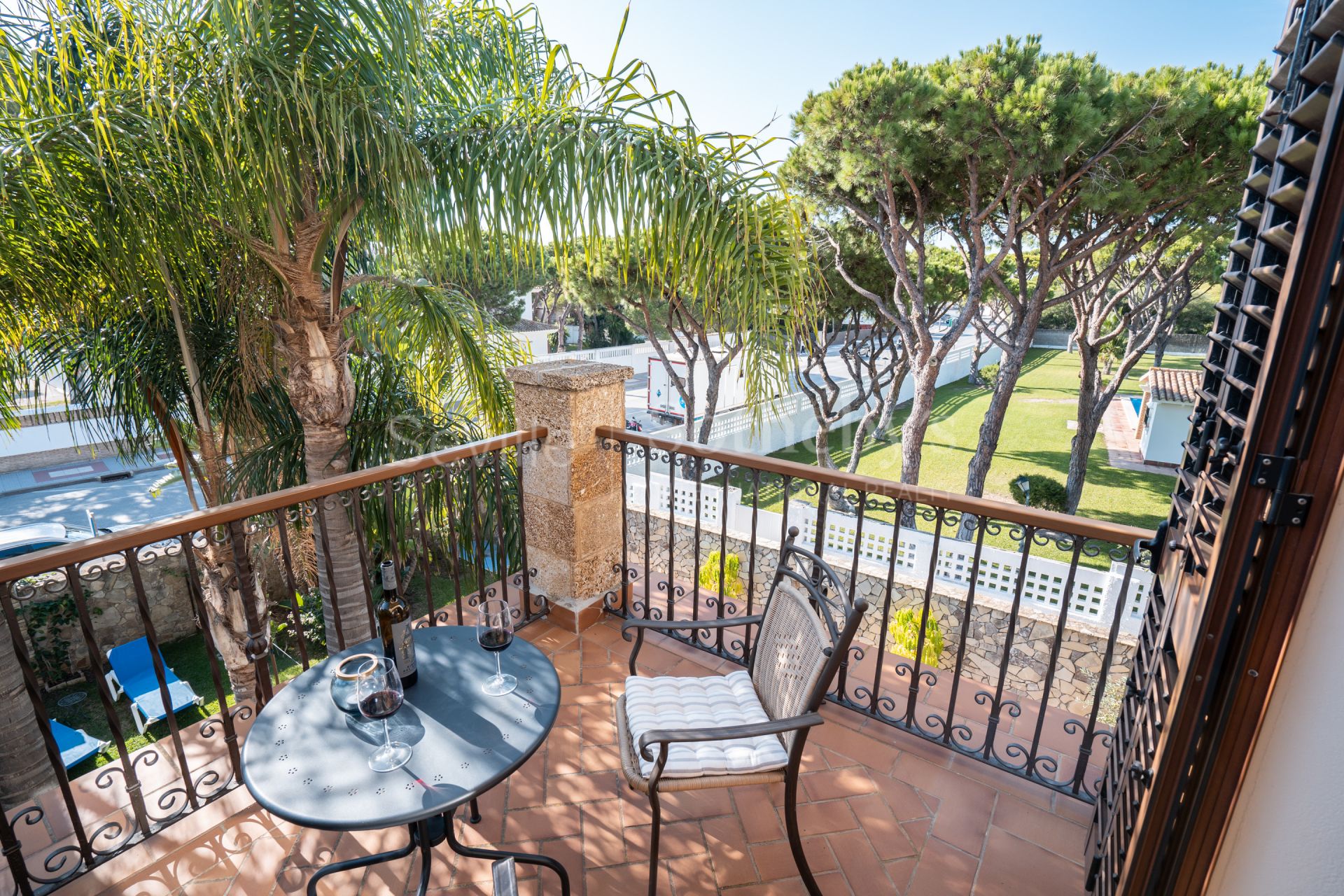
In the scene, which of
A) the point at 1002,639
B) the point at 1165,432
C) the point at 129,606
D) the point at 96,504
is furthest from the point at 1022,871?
the point at 1165,432

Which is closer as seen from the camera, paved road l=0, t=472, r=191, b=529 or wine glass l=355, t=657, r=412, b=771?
wine glass l=355, t=657, r=412, b=771

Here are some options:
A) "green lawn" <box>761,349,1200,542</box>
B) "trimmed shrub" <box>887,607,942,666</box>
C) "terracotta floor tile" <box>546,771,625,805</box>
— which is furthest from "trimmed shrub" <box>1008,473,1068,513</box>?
"terracotta floor tile" <box>546,771,625,805</box>

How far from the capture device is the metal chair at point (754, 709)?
1.58 metres

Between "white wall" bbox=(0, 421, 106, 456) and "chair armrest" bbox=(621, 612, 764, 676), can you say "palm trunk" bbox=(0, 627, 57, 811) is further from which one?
"white wall" bbox=(0, 421, 106, 456)

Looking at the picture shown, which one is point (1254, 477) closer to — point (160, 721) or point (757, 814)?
point (757, 814)

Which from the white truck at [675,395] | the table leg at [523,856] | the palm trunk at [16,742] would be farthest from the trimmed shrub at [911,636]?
the white truck at [675,395]

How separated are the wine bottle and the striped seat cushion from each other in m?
0.64

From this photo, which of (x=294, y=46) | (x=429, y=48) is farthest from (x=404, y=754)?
(x=429, y=48)

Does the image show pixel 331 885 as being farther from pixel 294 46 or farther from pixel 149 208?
pixel 294 46

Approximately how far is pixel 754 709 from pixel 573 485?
4.50ft

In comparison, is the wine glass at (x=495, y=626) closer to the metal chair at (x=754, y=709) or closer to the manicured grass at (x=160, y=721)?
the metal chair at (x=754, y=709)

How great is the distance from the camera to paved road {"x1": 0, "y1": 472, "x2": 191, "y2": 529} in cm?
1005

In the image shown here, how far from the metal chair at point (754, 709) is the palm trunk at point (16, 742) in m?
4.12

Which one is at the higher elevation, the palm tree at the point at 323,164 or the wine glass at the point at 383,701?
the palm tree at the point at 323,164
